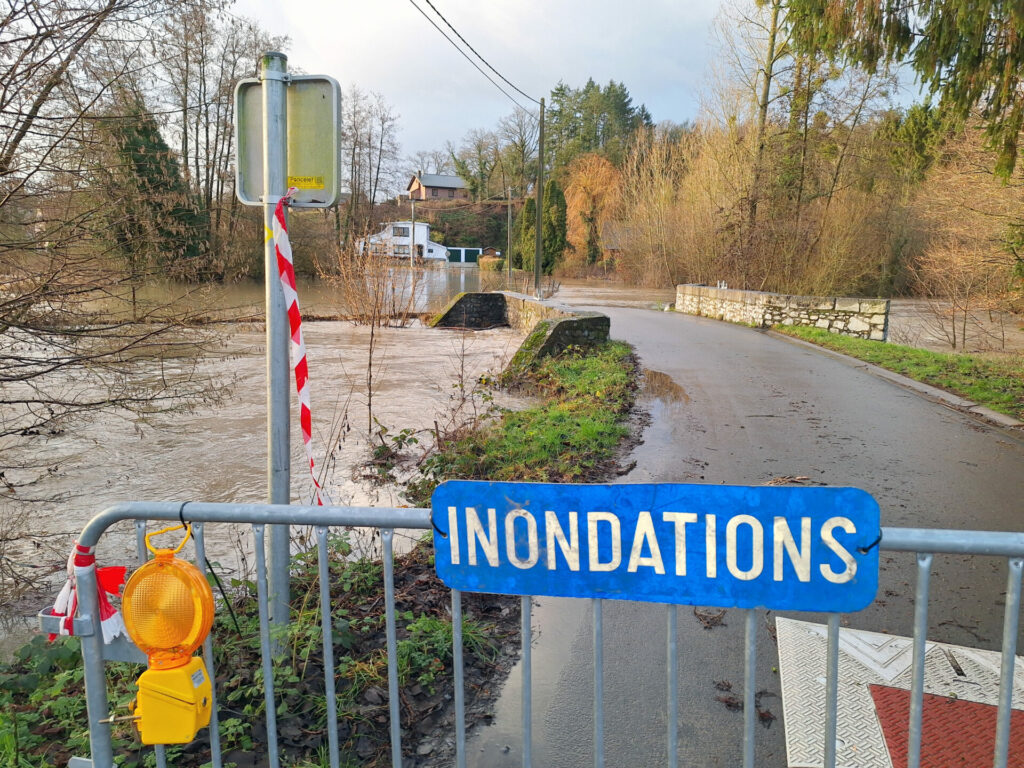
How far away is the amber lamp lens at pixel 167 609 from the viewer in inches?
83.0

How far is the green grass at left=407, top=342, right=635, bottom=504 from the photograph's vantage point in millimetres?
6758

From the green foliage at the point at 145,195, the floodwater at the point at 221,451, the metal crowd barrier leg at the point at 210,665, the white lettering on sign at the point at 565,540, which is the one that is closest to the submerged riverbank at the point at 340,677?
the metal crowd barrier leg at the point at 210,665

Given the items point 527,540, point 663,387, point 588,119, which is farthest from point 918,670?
point 588,119

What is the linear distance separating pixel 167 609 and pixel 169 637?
0.30 ft

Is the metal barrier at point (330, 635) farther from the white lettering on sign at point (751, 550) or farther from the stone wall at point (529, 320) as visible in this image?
the stone wall at point (529, 320)

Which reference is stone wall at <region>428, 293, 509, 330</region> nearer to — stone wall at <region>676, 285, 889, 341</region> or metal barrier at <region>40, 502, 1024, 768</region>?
stone wall at <region>676, 285, 889, 341</region>

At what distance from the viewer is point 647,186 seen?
41500 mm

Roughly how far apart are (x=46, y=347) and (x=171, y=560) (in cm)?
372

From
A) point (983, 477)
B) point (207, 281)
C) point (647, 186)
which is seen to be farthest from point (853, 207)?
point (207, 281)

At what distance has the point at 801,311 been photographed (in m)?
19.4

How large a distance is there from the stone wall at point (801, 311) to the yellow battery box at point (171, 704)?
58.8ft

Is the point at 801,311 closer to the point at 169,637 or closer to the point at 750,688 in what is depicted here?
the point at 750,688

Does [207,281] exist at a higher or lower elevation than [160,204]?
lower

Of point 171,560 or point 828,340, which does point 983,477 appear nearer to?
point 171,560
